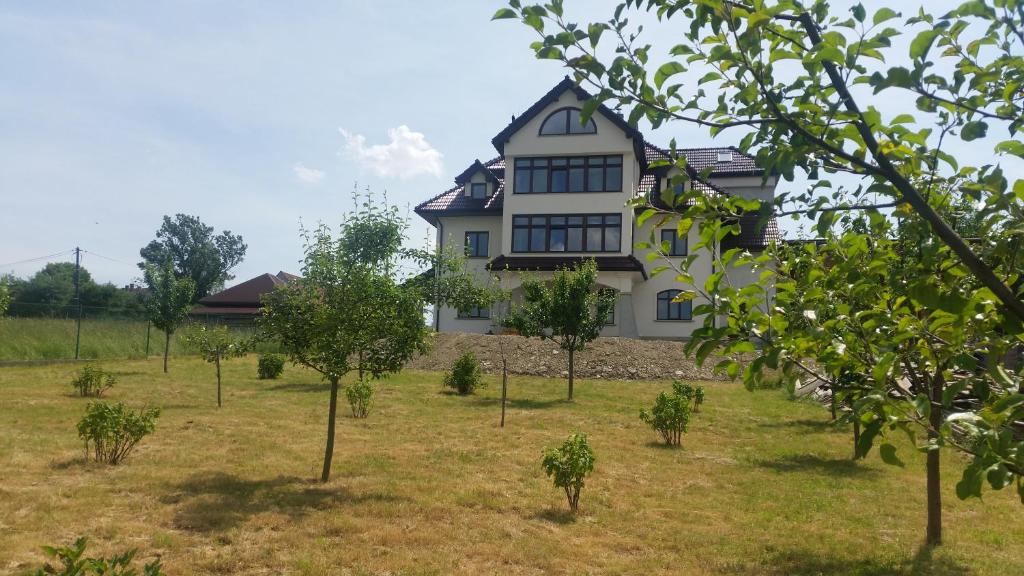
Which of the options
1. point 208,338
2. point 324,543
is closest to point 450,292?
point 324,543

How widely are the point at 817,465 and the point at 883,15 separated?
10964 mm

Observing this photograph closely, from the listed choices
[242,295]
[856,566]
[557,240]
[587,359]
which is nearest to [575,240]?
[557,240]

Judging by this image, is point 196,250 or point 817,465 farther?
point 196,250

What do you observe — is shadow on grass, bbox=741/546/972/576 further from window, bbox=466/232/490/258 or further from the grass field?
window, bbox=466/232/490/258

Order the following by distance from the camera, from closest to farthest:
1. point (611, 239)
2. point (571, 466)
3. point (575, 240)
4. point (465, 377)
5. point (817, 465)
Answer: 1. point (571, 466)
2. point (817, 465)
3. point (465, 377)
4. point (611, 239)
5. point (575, 240)

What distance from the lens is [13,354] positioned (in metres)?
23.6

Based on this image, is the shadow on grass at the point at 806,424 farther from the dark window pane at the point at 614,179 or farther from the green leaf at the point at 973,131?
the green leaf at the point at 973,131

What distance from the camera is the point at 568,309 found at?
1997cm

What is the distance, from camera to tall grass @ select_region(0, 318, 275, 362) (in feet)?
79.3

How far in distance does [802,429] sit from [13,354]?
2531 centimetres

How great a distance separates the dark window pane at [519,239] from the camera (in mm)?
28641

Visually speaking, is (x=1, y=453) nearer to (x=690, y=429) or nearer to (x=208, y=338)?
(x=208, y=338)

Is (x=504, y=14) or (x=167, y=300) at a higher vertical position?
(x=504, y=14)

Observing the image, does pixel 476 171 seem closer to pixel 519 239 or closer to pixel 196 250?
pixel 519 239
